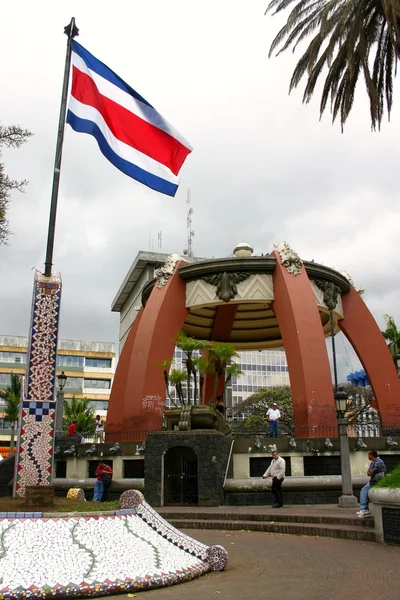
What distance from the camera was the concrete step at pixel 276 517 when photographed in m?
11.4

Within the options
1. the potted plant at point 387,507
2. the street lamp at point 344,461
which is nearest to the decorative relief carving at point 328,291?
the street lamp at point 344,461

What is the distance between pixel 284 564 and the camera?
27.0ft

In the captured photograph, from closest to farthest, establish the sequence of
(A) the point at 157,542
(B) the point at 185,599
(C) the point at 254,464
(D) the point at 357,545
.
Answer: (B) the point at 185,599 < (A) the point at 157,542 < (D) the point at 357,545 < (C) the point at 254,464

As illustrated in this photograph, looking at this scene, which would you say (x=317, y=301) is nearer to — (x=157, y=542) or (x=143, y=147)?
(x=143, y=147)

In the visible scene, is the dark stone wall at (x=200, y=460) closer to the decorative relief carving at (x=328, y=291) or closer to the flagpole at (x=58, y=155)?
the flagpole at (x=58, y=155)

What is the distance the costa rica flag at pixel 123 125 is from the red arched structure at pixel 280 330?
30.7ft

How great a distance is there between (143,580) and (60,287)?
16.9 feet

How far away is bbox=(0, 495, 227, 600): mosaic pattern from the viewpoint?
606 cm

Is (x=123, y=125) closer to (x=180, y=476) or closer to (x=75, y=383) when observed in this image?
(x=180, y=476)

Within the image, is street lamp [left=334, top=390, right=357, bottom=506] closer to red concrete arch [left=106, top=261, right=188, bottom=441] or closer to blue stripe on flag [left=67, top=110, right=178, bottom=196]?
blue stripe on flag [left=67, top=110, right=178, bottom=196]

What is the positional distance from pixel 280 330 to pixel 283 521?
35.3 feet

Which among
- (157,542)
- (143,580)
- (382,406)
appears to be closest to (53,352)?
(157,542)

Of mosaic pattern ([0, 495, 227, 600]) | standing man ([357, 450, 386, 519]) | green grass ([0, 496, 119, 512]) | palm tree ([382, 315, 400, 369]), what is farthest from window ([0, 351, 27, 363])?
mosaic pattern ([0, 495, 227, 600])

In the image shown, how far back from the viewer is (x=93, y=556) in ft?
21.7
